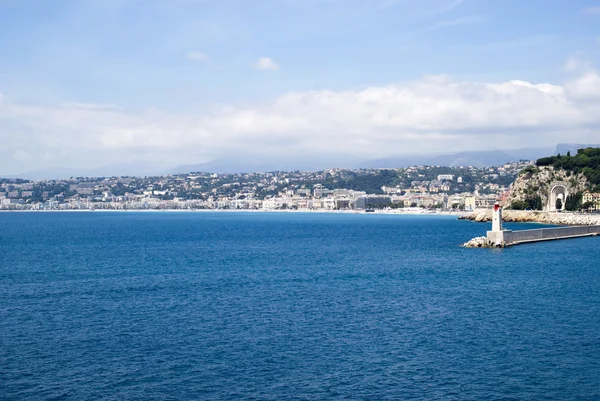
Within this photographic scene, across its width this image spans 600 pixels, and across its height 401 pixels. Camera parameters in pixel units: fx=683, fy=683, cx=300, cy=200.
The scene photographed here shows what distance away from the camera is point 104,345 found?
1917 cm

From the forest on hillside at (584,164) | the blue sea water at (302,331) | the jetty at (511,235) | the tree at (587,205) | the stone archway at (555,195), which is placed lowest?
the blue sea water at (302,331)

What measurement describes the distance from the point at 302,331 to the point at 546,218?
223ft

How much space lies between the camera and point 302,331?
68.4ft

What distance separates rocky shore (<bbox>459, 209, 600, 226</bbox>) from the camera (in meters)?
71.4

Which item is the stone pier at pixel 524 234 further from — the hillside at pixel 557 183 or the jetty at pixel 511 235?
the hillside at pixel 557 183

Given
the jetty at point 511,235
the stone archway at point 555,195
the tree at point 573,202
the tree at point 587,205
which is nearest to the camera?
the jetty at point 511,235

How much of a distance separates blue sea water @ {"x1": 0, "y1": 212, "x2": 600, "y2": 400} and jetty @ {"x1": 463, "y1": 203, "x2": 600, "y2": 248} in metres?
8.99

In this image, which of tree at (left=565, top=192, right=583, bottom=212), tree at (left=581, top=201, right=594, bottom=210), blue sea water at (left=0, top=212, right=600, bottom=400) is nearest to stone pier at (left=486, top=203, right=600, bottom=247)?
blue sea water at (left=0, top=212, right=600, bottom=400)

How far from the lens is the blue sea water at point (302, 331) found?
15.6m

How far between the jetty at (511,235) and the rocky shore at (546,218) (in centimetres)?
1177

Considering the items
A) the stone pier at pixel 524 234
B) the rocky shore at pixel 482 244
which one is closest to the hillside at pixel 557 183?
the stone pier at pixel 524 234

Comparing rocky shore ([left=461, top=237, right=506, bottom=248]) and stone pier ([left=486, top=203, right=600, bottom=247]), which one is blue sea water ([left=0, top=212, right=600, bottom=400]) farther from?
stone pier ([left=486, top=203, right=600, bottom=247])

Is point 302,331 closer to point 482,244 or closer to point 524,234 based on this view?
point 482,244

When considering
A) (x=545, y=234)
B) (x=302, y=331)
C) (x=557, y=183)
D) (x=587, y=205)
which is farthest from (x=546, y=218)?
(x=302, y=331)
